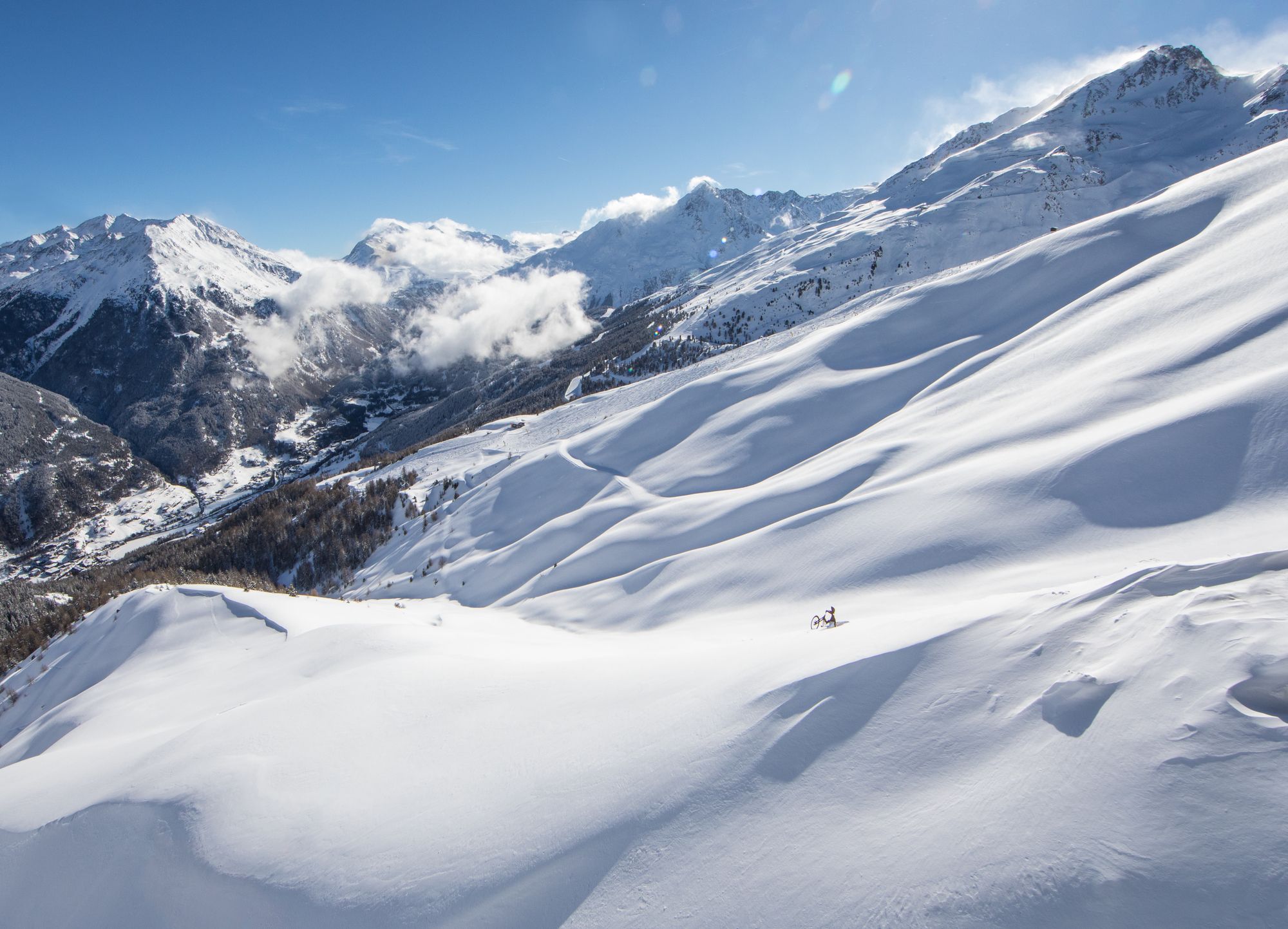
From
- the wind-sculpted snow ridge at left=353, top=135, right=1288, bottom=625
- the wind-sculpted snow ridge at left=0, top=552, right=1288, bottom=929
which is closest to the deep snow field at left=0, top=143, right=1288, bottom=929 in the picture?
the wind-sculpted snow ridge at left=0, top=552, right=1288, bottom=929

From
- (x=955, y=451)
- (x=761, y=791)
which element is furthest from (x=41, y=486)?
(x=761, y=791)

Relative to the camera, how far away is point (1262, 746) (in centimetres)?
383

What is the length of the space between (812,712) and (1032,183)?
163 meters

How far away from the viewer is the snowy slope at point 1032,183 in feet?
378

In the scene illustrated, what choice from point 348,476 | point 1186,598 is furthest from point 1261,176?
point 348,476

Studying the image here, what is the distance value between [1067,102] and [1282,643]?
22567cm

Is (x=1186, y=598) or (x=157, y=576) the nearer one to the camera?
(x=1186, y=598)

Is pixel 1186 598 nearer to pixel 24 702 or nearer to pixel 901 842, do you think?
pixel 901 842

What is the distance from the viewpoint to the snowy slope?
378 ft

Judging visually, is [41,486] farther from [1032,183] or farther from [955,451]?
[1032,183]

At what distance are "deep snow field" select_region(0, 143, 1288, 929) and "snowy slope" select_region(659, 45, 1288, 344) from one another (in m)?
100

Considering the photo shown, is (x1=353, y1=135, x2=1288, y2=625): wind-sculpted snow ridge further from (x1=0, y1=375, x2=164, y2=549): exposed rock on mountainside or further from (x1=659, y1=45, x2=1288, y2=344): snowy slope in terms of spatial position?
(x1=0, y1=375, x2=164, y2=549): exposed rock on mountainside

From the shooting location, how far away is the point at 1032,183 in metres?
126

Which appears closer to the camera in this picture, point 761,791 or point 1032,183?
point 761,791
